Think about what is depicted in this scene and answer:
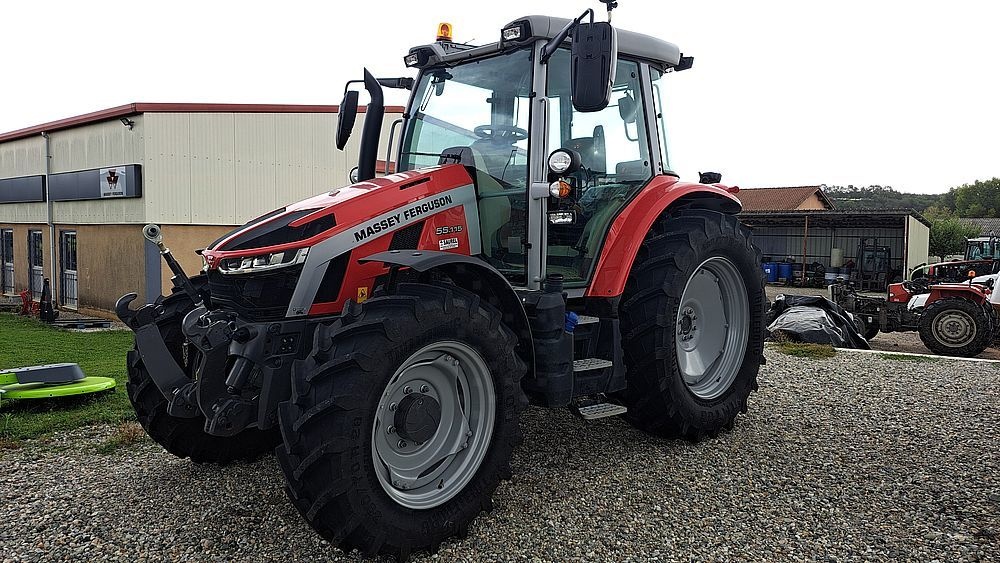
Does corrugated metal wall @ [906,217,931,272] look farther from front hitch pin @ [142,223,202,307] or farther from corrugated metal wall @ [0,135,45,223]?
front hitch pin @ [142,223,202,307]

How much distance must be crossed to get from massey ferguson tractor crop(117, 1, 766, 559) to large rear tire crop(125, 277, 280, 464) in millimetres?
12

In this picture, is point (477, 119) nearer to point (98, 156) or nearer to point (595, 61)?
point (595, 61)

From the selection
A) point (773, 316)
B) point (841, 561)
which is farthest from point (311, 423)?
point (773, 316)

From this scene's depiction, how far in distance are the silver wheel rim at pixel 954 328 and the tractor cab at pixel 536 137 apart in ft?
27.5

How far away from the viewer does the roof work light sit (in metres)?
4.82

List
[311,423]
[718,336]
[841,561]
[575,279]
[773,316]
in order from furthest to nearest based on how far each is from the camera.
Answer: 1. [773,316]
2. [718,336]
3. [575,279]
4. [841,561]
5. [311,423]

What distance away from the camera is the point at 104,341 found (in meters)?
11.8

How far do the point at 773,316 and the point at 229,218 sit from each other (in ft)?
33.9

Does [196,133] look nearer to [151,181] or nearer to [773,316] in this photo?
[151,181]

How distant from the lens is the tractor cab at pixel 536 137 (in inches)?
168

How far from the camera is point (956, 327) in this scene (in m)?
11.2

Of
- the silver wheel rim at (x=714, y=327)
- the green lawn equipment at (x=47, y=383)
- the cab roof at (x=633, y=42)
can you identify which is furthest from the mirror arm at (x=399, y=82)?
the green lawn equipment at (x=47, y=383)

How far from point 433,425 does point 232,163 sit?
41.8 feet

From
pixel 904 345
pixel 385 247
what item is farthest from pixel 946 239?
pixel 385 247
